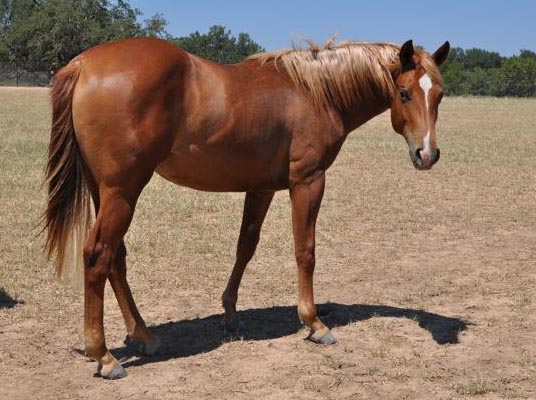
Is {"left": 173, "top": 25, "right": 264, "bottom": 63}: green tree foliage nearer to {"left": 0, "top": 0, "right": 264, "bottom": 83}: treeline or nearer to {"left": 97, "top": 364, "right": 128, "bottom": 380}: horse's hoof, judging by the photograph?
{"left": 0, "top": 0, "right": 264, "bottom": 83}: treeline

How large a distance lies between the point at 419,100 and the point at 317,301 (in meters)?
2.08

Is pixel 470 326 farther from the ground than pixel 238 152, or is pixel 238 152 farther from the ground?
pixel 238 152

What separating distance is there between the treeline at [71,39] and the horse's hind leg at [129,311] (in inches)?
2074

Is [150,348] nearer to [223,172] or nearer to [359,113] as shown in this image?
[223,172]

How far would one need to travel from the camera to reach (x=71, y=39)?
57250 millimetres

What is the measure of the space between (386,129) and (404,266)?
60.0 ft

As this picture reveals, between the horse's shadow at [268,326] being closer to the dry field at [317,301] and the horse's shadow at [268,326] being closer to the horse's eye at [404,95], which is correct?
the dry field at [317,301]

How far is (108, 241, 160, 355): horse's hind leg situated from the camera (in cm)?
447

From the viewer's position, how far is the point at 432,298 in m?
5.93

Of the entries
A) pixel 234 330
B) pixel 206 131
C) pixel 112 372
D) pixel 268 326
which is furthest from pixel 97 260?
pixel 268 326

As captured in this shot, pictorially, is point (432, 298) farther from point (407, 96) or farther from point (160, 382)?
point (160, 382)

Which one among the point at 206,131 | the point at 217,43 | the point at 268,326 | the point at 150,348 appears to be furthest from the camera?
the point at 217,43

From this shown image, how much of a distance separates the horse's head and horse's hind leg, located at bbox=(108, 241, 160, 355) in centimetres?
215

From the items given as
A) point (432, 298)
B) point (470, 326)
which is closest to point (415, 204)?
point (432, 298)
